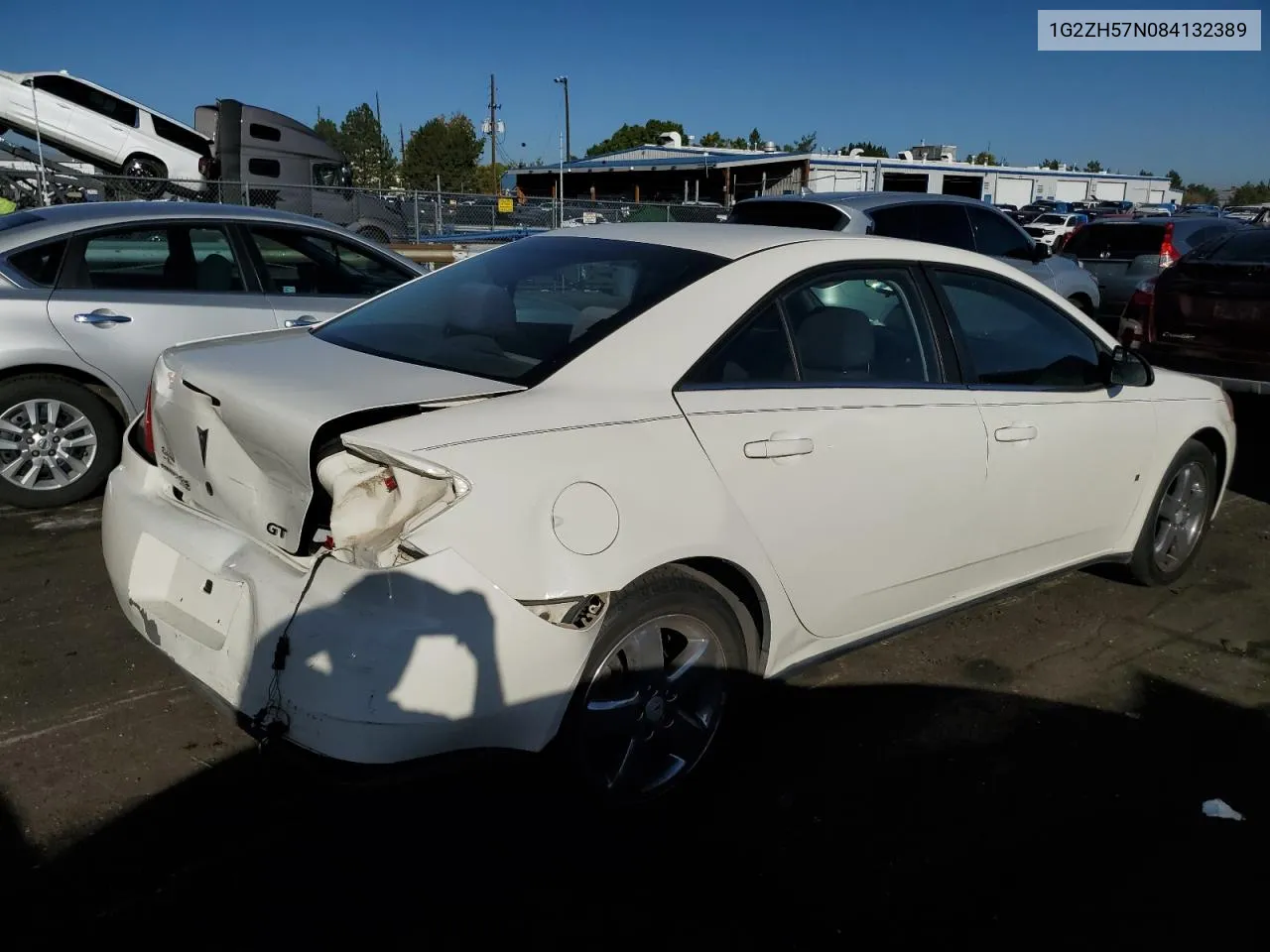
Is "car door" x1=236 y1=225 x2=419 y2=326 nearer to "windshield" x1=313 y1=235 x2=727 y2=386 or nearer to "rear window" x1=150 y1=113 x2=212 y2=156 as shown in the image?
"windshield" x1=313 y1=235 x2=727 y2=386

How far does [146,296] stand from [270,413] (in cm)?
341

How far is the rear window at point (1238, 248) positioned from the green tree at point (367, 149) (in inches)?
1968

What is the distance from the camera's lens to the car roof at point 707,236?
319 centimetres

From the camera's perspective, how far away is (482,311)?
321 cm

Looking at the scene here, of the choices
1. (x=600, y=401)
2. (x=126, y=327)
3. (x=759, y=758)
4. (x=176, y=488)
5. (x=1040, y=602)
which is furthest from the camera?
(x=126, y=327)

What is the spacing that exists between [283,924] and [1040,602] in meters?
3.56

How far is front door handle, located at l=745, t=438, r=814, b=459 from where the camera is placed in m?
2.82

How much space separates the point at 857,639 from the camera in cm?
333

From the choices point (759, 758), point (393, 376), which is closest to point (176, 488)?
point (393, 376)

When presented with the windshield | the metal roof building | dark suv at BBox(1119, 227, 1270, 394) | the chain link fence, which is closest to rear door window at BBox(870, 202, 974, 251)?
dark suv at BBox(1119, 227, 1270, 394)

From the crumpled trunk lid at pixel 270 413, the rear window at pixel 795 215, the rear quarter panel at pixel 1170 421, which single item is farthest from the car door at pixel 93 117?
the rear quarter panel at pixel 1170 421

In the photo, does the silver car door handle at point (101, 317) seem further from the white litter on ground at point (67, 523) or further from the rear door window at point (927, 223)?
the rear door window at point (927, 223)

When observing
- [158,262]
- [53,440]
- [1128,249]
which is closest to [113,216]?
[158,262]

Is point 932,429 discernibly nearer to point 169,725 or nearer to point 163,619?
point 163,619
